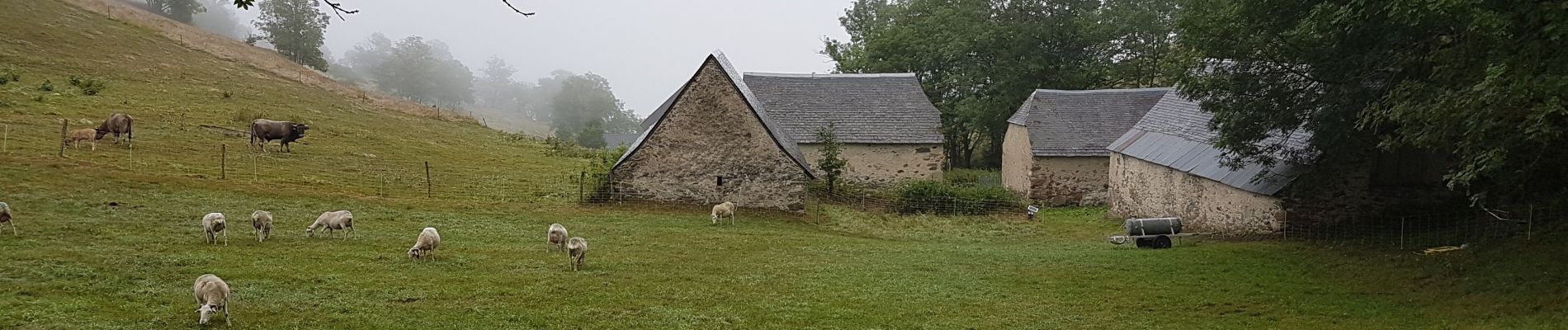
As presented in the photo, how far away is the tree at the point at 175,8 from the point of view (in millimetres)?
92562

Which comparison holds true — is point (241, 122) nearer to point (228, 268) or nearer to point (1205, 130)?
point (228, 268)

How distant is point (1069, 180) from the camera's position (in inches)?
1421

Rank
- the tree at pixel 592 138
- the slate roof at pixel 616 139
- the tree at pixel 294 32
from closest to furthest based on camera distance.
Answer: the tree at pixel 592 138, the tree at pixel 294 32, the slate roof at pixel 616 139

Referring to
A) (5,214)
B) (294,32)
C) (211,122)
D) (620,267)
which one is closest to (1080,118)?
(620,267)

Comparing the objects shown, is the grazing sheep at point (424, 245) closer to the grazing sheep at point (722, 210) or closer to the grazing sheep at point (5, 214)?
the grazing sheep at point (5, 214)

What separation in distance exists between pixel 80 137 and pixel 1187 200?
103ft

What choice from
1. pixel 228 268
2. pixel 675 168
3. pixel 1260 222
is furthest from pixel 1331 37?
pixel 228 268

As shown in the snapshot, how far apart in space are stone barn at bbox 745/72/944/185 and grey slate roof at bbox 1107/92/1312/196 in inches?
290

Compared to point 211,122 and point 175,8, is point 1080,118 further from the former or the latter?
point 175,8

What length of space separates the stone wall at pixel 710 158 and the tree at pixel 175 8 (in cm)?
8253

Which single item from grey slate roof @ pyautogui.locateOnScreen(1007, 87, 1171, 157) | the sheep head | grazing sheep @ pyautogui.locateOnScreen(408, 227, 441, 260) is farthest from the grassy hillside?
grey slate roof @ pyautogui.locateOnScreen(1007, 87, 1171, 157)

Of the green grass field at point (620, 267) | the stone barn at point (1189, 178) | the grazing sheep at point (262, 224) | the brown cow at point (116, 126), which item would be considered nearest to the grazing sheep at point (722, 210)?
the green grass field at point (620, 267)

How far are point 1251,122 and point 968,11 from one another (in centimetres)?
3057

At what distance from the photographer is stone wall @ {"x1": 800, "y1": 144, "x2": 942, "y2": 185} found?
38094 millimetres
